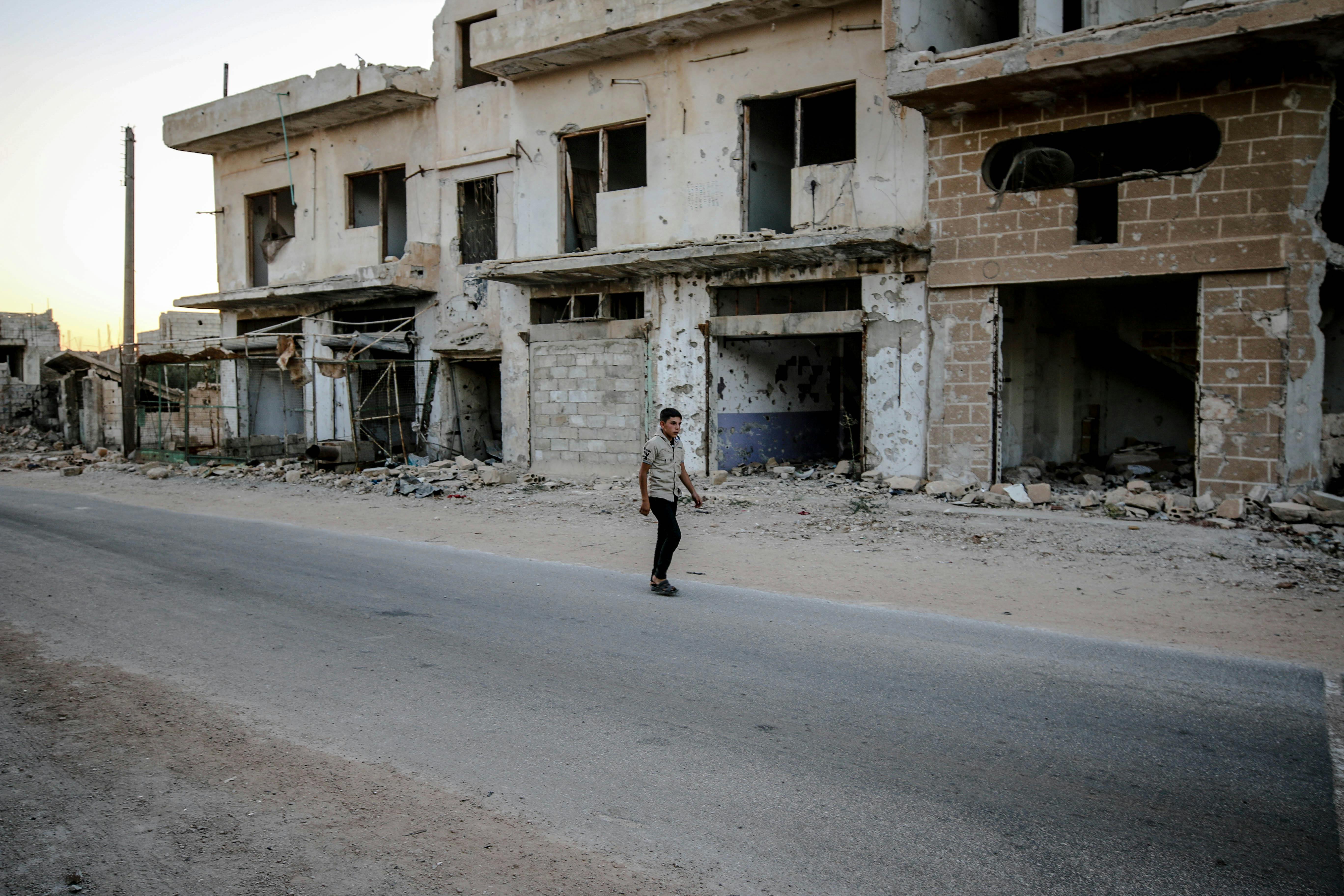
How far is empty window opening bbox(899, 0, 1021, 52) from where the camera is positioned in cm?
1336

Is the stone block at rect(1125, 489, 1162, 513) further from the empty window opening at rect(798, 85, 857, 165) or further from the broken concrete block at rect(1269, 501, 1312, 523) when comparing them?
the empty window opening at rect(798, 85, 857, 165)

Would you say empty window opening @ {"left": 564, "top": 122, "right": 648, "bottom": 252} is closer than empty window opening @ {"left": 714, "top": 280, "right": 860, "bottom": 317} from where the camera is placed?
No

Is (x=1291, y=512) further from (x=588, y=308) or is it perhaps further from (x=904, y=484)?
(x=588, y=308)

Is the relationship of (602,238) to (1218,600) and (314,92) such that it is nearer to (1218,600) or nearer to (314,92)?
(314,92)

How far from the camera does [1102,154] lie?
13.6 metres

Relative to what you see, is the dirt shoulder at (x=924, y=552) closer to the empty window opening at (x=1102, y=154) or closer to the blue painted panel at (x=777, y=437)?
the blue painted panel at (x=777, y=437)

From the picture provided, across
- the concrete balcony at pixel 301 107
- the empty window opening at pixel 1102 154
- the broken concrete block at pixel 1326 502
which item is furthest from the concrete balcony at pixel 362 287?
the broken concrete block at pixel 1326 502

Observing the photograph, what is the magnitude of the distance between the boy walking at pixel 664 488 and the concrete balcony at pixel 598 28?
9605 millimetres

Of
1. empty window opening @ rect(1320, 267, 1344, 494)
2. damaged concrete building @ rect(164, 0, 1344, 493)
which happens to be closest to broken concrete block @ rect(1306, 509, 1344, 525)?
damaged concrete building @ rect(164, 0, 1344, 493)

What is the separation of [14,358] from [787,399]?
35.8 m

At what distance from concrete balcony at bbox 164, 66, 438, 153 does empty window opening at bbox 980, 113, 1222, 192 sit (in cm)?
1231

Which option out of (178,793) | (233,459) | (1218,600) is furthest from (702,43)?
(178,793)

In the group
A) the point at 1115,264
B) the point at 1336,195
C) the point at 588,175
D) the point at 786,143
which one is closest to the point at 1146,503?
the point at 1115,264

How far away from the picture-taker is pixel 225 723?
4.62 metres
